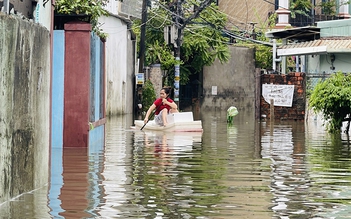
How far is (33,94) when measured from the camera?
11617mm

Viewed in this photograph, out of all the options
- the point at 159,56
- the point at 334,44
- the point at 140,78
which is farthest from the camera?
the point at 159,56

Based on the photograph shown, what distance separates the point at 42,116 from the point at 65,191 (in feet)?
3.21

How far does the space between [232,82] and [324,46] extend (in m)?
17.7

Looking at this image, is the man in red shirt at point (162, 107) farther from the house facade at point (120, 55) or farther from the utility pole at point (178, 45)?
the utility pole at point (178, 45)

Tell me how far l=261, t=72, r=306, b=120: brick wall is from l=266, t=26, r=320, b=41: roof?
158 inches

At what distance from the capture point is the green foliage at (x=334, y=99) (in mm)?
25848

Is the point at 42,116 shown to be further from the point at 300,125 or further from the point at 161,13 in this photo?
the point at 161,13

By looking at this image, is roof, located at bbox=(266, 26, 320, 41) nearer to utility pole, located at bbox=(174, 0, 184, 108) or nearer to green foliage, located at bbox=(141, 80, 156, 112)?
utility pole, located at bbox=(174, 0, 184, 108)

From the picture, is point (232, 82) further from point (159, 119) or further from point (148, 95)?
point (159, 119)

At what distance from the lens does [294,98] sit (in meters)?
35.8

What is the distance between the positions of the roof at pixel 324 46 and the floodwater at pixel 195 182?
14.4 metres

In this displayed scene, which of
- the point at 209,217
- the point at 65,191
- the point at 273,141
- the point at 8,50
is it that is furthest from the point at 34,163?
the point at 273,141

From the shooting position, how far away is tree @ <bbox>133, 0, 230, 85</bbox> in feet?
155

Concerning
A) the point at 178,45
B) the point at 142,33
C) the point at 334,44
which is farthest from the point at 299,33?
the point at 142,33
